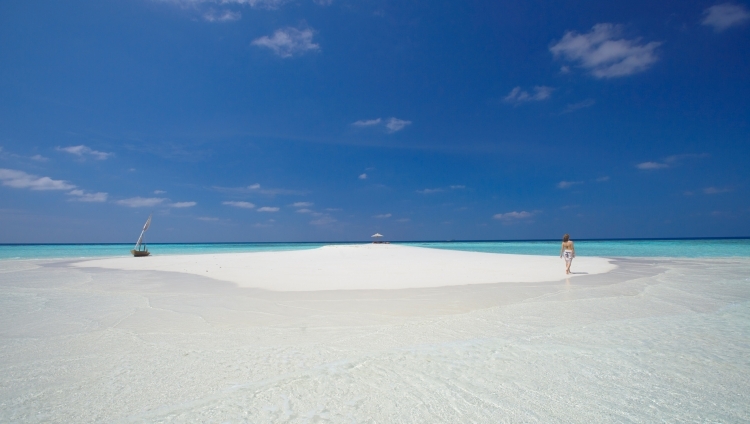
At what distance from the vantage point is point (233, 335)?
6.20 metres

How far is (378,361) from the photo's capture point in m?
4.86

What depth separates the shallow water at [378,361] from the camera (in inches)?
141

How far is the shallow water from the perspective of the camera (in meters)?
3.59

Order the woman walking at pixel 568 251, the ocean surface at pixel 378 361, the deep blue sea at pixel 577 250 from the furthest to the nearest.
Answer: the deep blue sea at pixel 577 250, the woman walking at pixel 568 251, the ocean surface at pixel 378 361

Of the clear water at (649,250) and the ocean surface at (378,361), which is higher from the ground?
the clear water at (649,250)

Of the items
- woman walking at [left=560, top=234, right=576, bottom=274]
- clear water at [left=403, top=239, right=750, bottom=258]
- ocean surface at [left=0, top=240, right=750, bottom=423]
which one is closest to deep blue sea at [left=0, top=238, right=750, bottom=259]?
clear water at [left=403, top=239, right=750, bottom=258]

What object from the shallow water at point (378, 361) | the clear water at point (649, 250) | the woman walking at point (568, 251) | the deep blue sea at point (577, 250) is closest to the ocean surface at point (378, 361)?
the shallow water at point (378, 361)

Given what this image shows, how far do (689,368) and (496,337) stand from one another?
8.14ft

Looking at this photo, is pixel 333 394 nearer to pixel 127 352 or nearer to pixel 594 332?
pixel 127 352

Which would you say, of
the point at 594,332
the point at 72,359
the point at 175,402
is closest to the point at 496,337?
the point at 594,332

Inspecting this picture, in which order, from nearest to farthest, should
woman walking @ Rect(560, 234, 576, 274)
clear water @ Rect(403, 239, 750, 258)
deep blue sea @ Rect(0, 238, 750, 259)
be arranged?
woman walking @ Rect(560, 234, 576, 274) → clear water @ Rect(403, 239, 750, 258) → deep blue sea @ Rect(0, 238, 750, 259)

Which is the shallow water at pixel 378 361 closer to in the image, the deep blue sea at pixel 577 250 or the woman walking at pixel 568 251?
the woman walking at pixel 568 251

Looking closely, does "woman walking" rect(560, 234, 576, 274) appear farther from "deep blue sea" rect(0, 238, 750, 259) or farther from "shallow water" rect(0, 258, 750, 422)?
"deep blue sea" rect(0, 238, 750, 259)

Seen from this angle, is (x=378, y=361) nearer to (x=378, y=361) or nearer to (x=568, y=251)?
(x=378, y=361)
